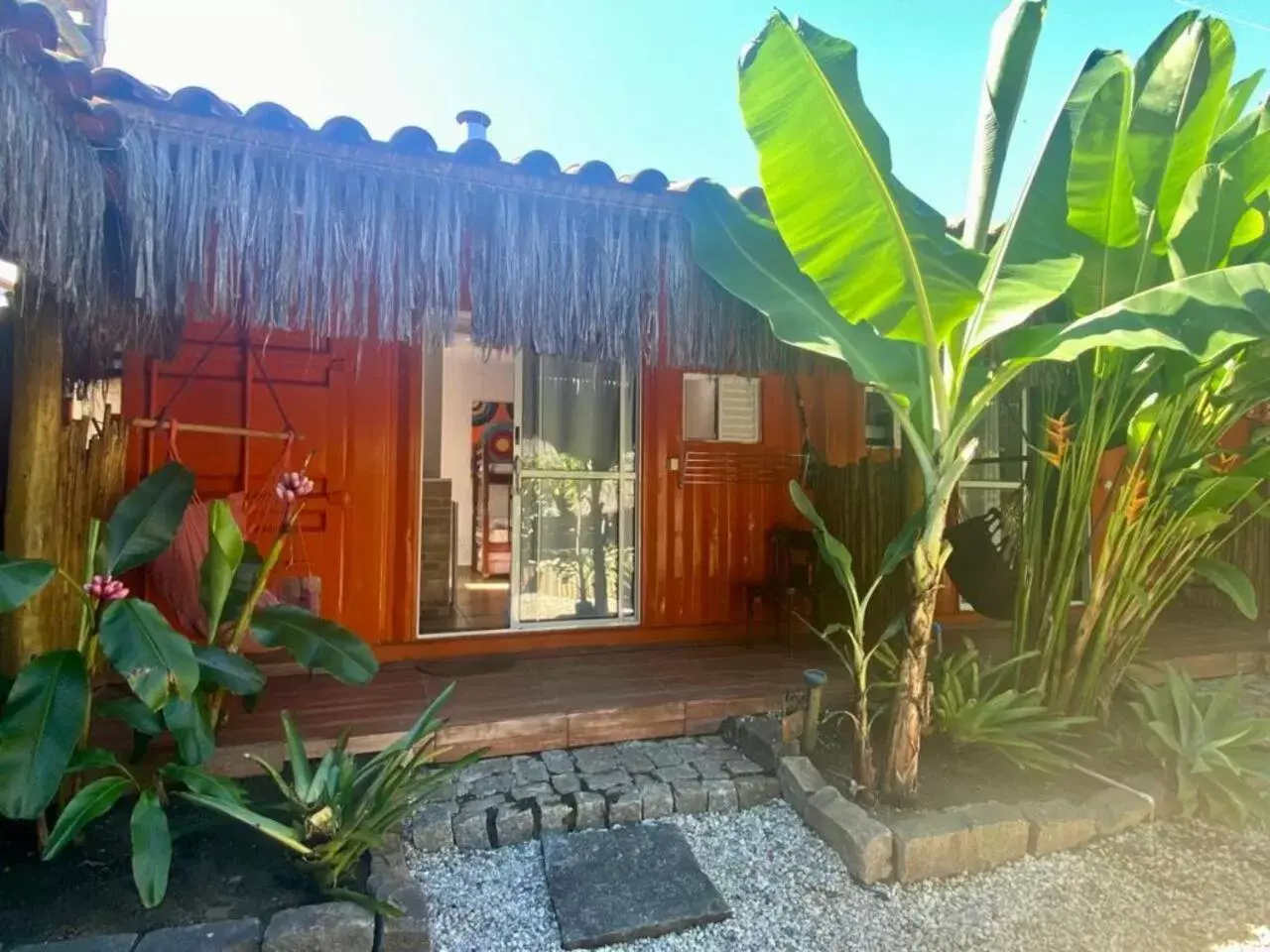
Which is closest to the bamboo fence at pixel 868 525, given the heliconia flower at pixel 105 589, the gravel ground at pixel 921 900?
the gravel ground at pixel 921 900

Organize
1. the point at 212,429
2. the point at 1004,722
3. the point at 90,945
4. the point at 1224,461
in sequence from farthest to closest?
the point at 212,429 → the point at 1224,461 → the point at 1004,722 → the point at 90,945

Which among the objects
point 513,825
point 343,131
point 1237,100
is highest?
point 1237,100

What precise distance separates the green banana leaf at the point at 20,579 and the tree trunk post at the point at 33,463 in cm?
47

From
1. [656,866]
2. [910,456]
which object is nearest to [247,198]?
[656,866]

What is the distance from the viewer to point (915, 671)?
8.72 ft

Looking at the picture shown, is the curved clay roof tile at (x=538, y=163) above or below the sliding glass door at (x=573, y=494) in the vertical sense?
above

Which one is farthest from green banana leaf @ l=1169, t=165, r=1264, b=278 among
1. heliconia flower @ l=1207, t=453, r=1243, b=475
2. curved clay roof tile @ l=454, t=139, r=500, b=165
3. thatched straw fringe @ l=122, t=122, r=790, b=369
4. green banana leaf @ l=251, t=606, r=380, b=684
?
green banana leaf @ l=251, t=606, r=380, b=684

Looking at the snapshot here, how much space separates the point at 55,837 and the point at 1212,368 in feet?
14.5

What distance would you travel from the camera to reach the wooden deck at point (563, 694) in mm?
3096

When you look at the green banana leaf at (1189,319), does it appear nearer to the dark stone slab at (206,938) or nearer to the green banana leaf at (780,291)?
the green banana leaf at (780,291)

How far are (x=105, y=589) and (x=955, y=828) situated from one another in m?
3.03

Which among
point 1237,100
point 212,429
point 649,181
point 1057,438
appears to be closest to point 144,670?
point 212,429

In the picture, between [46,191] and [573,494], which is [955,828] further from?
[46,191]

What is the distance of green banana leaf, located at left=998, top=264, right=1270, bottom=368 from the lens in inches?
83.7
